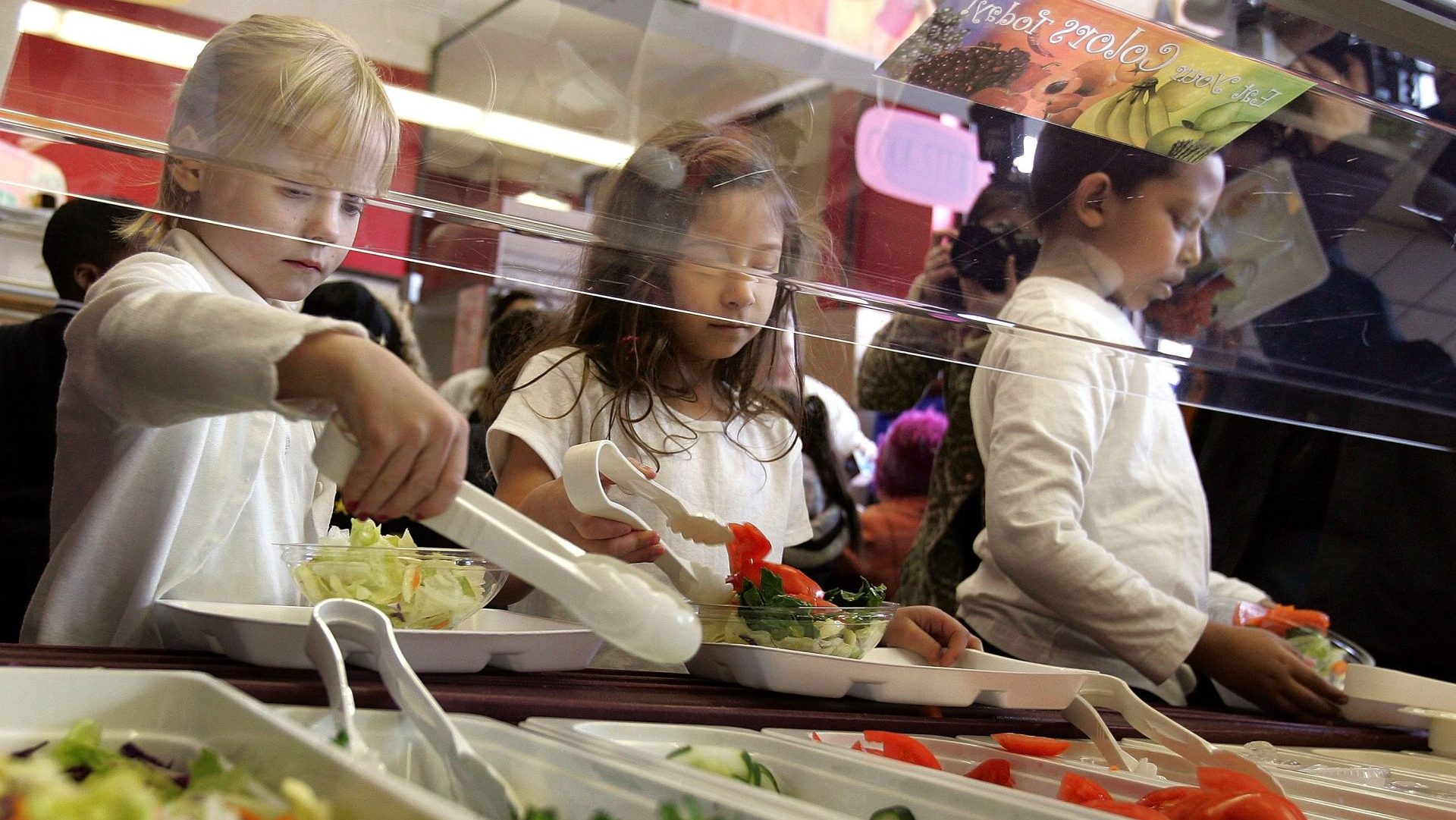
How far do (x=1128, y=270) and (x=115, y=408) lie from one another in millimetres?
994

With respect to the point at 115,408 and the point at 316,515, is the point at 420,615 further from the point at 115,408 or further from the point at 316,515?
the point at 316,515

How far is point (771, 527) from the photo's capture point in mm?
1654

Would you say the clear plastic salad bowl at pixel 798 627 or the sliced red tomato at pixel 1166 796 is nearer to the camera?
the sliced red tomato at pixel 1166 796

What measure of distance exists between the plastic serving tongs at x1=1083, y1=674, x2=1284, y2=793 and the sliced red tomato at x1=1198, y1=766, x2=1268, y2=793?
19mm

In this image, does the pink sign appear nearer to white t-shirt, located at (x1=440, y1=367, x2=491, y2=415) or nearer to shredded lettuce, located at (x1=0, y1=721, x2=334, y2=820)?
shredded lettuce, located at (x1=0, y1=721, x2=334, y2=820)

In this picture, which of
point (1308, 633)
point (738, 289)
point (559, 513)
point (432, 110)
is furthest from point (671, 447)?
point (1308, 633)

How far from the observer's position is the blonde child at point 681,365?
92 centimetres

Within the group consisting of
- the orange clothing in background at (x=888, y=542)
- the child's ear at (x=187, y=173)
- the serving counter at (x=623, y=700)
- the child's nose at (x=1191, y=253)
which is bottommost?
the orange clothing in background at (x=888, y=542)

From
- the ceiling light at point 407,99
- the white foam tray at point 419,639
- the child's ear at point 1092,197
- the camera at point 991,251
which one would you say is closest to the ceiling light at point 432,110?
the ceiling light at point 407,99

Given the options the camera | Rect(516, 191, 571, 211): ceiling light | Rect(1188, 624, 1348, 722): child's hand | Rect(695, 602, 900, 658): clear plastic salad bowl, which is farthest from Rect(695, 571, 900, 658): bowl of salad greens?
Rect(1188, 624, 1348, 722): child's hand

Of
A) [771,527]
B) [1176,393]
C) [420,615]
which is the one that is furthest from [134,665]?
[1176,393]

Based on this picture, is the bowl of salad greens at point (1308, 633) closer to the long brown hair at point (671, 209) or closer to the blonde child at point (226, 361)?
the long brown hair at point (671, 209)

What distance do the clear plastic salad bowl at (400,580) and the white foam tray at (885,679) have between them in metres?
0.26

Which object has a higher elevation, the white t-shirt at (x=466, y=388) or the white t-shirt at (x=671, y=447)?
the white t-shirt at (x=671, y=447)
